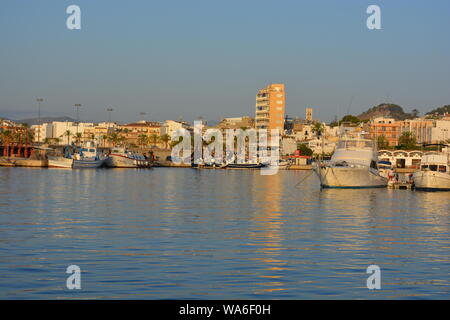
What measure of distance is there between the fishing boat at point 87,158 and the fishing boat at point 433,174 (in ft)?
268

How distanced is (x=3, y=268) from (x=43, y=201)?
28.8 meters

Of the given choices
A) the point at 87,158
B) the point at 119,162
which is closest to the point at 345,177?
the point at 87,158

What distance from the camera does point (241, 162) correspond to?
616 feet

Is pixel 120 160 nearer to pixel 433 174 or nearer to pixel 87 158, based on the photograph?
pixel 87 158

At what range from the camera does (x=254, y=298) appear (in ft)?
58.2

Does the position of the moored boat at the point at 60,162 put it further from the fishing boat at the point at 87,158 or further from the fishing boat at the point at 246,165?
the fishing boat at the point at 246,165

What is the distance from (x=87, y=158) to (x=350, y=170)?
83.2 m

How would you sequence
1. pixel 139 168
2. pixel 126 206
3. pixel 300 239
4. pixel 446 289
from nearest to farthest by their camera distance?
1. pixel 446 289
2. pixel 300 239
3. pixel 126 206
4. pixel 139 168

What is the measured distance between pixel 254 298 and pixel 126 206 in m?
29.6

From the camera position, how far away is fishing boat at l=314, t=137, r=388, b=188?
238 feet
